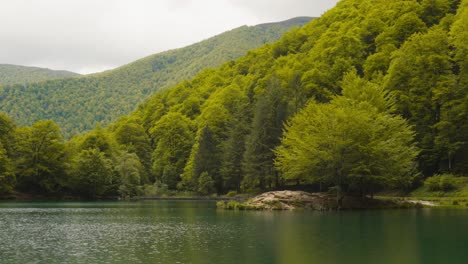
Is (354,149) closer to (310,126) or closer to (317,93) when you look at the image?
(310,126)

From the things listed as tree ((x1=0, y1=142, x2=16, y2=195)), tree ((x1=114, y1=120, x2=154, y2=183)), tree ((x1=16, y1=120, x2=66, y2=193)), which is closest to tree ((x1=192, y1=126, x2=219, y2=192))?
tree ((x1=16, y1=120, x2=66, y2=193))

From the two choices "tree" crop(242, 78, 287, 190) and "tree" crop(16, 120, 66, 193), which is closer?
"tree" crop(242, 78, 287, 190)

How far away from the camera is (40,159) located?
108 m

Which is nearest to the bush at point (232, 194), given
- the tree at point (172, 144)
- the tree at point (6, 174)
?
the tree at point (172, 144)

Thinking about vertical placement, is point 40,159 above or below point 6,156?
below

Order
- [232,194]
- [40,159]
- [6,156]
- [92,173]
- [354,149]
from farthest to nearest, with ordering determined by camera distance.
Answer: [40,159]
[92,173]
[6,156]
[232,194]
[354,149]

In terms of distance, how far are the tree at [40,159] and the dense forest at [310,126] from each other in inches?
9.2

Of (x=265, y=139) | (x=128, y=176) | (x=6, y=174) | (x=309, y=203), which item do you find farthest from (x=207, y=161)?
(x=309, y=203)

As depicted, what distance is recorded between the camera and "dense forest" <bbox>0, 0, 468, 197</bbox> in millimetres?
65188

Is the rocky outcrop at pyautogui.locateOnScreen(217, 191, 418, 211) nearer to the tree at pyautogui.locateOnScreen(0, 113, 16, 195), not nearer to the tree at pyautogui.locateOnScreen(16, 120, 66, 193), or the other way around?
the tree at pyautogui.locateOnScreen(0, 113, 16, 195)

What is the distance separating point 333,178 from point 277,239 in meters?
33.4

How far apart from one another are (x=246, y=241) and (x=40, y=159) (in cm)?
8862

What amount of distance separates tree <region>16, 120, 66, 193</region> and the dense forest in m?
0.23

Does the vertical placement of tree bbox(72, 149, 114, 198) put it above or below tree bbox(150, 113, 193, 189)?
below
